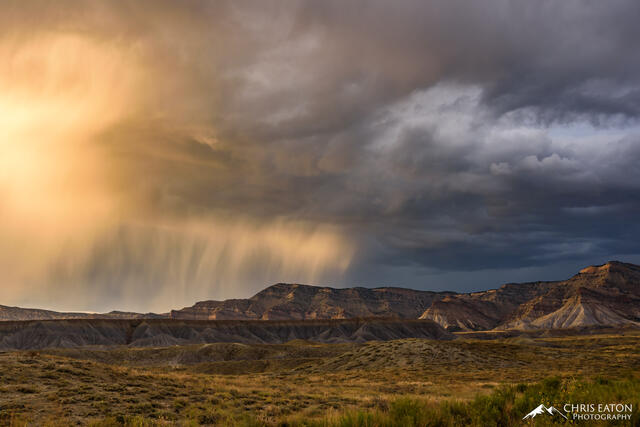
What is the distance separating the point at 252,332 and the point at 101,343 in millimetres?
62796

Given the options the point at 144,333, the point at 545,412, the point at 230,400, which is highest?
the point at 545,412

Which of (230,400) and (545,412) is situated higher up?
(545,412)

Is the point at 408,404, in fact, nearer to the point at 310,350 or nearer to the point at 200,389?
the point at 200,389

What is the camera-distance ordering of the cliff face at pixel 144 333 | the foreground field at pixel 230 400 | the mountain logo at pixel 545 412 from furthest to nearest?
the cliff face at pixel 144 333 → the foreground field at pixel 230 400 → the mountain logo at pixel 545 412

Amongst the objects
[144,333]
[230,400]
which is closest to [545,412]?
[230,400]

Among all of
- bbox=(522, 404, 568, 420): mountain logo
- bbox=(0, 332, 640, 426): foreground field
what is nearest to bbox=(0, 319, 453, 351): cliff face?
bbox=(0, 332, 640, 426): foreground field

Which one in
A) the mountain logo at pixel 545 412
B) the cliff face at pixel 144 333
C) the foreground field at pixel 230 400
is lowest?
the cliff face at pixel 144 333

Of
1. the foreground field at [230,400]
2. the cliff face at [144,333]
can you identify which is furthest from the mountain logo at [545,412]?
the cliff face at [144,333]

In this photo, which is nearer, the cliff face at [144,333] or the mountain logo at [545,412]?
the mountain logo at [545,412]

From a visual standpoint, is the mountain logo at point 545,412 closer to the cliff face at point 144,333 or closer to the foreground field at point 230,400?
the foreground field at point 230,400

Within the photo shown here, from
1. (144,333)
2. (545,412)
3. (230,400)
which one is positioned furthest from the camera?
(144,333)

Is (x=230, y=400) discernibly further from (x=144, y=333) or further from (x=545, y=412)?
(x=144, y=333)

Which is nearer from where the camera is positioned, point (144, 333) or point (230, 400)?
point (230, 400)

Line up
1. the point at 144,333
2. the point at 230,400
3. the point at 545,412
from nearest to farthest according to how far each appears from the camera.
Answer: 1. the point at 545,412
2. the point at 230,400
3. the point at 144,333
